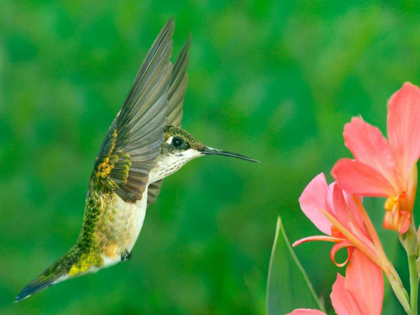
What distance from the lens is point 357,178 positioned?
0.62ft

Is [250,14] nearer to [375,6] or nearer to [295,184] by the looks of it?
[375,6]

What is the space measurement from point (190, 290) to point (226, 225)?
0.13 meters

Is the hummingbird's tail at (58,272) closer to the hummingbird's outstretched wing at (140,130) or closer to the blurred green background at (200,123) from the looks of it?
the hummingbird's outstretched wing at (140,130)

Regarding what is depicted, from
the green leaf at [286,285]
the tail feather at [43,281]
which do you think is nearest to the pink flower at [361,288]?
the green leaf at [286,285]

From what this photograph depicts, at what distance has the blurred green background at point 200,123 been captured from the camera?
100 centimetres

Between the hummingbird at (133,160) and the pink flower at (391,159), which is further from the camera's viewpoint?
the hummingbird at (133,160)

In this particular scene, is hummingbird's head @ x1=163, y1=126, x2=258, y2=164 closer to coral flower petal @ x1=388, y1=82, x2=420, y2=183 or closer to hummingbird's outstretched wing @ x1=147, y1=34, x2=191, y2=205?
hummingbird's outstretched wing @ x1=147, y1=34, x2=191, y2=205

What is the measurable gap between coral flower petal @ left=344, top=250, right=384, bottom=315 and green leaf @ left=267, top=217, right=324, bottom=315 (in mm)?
115

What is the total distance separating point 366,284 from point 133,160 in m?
0.20

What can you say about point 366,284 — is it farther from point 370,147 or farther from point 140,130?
point 140,130

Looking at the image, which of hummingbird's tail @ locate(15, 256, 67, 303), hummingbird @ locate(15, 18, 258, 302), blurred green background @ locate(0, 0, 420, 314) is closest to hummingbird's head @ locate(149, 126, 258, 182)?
hummingbird @ locate(15, 18, 258, 302)

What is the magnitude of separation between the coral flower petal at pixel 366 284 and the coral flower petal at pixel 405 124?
47 millimetres

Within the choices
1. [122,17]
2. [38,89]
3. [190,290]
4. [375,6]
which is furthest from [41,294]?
[375,6]

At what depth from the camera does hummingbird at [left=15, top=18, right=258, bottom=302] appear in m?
0.36
